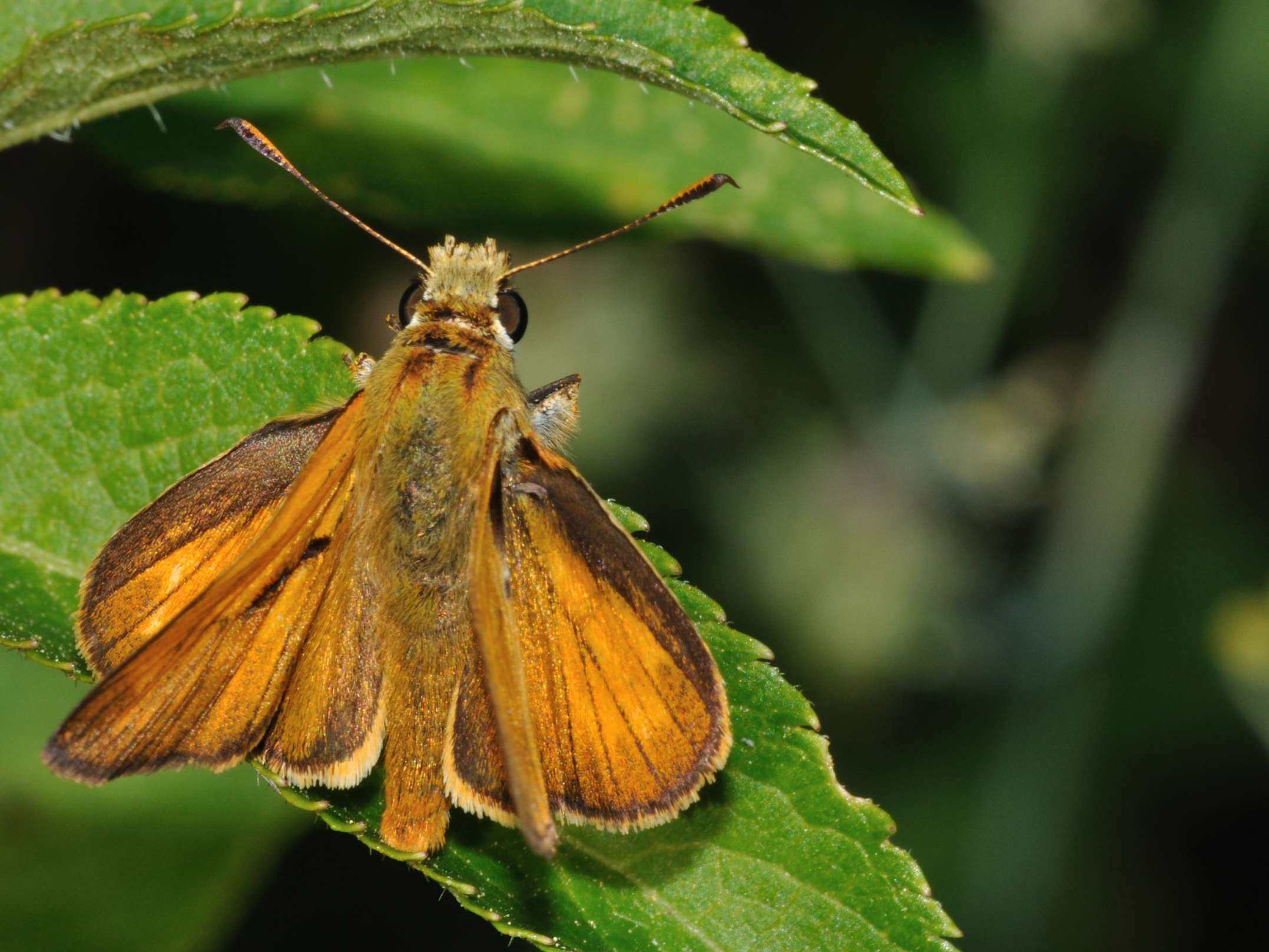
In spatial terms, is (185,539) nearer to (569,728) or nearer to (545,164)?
(569,728)

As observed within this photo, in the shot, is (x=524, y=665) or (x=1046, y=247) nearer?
(x=524, y=665)

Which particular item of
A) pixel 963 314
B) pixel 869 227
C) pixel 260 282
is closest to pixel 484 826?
pixel 869 227

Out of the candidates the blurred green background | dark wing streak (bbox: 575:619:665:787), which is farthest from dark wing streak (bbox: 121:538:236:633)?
the blurred green background

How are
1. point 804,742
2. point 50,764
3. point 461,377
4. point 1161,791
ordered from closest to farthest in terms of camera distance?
1. point 50,764
2. point 804,742
3. point 461,377
4. point 1161,791

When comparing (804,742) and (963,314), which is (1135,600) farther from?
(804,742)

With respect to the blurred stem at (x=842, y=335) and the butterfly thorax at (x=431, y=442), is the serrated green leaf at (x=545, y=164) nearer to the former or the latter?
the butterfly thorax at (x=431, y=442)

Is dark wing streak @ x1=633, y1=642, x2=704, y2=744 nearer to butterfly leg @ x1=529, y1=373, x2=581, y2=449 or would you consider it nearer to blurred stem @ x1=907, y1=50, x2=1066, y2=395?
butterfly leg @ x1=529, y1=373, x2=581, y2=449

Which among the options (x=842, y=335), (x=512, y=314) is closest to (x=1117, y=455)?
(x=842, y=335)

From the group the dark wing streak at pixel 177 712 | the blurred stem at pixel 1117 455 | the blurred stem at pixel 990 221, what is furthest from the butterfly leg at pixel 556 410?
the blurred stem at pixel 1117 455
